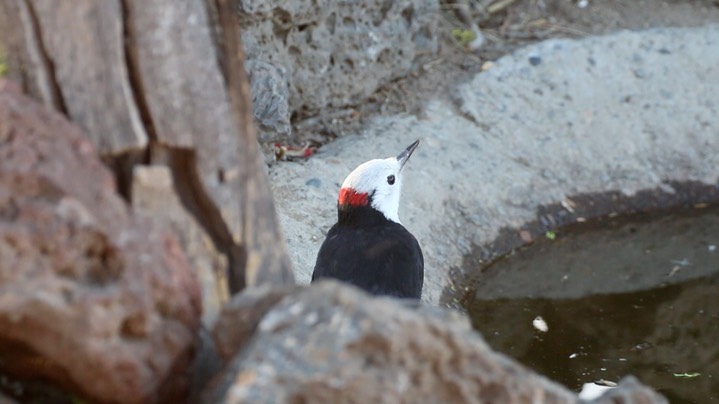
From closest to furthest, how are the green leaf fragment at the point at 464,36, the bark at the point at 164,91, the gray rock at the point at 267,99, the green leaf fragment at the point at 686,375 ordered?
the bark at the point at 164,91
the green leaf fragment at the point at 686,375
the gray rock at the point at 267,99
the green leaf fragment at the point at 464,36

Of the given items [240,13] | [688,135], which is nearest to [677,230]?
[688,135]

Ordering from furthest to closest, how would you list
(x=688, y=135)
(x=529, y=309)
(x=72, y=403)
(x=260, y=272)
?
(x=688, y=135), (x=529, y=309), (x=260, y=272), (x=72, y=403)

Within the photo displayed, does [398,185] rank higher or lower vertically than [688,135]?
higher

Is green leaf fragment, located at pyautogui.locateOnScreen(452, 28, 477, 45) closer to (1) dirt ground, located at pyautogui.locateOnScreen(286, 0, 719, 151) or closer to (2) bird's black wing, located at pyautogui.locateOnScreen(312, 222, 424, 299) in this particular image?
(1) dirt ground, located at pyautogui.locateOnScreen(286, 0, 719, 151)

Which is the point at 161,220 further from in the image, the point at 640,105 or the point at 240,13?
the point at 640,105

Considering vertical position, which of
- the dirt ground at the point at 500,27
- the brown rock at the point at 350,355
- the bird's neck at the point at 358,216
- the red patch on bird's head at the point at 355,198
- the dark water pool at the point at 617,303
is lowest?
the dark water pool at the point at 617,303

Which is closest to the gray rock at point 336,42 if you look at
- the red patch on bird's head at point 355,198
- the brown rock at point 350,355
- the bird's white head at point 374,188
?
the bird's white head at point 374,188

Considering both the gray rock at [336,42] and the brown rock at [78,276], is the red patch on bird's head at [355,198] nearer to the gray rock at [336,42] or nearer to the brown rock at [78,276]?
the gray rock at [336,42]

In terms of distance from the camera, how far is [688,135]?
6969 mm

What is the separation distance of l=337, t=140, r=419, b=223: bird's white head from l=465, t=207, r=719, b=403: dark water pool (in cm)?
78

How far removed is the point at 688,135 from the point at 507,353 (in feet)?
8.00

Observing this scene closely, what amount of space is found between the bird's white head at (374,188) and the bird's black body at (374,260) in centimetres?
11

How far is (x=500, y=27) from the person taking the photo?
25.4 feet

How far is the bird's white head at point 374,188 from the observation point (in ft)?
16.7
